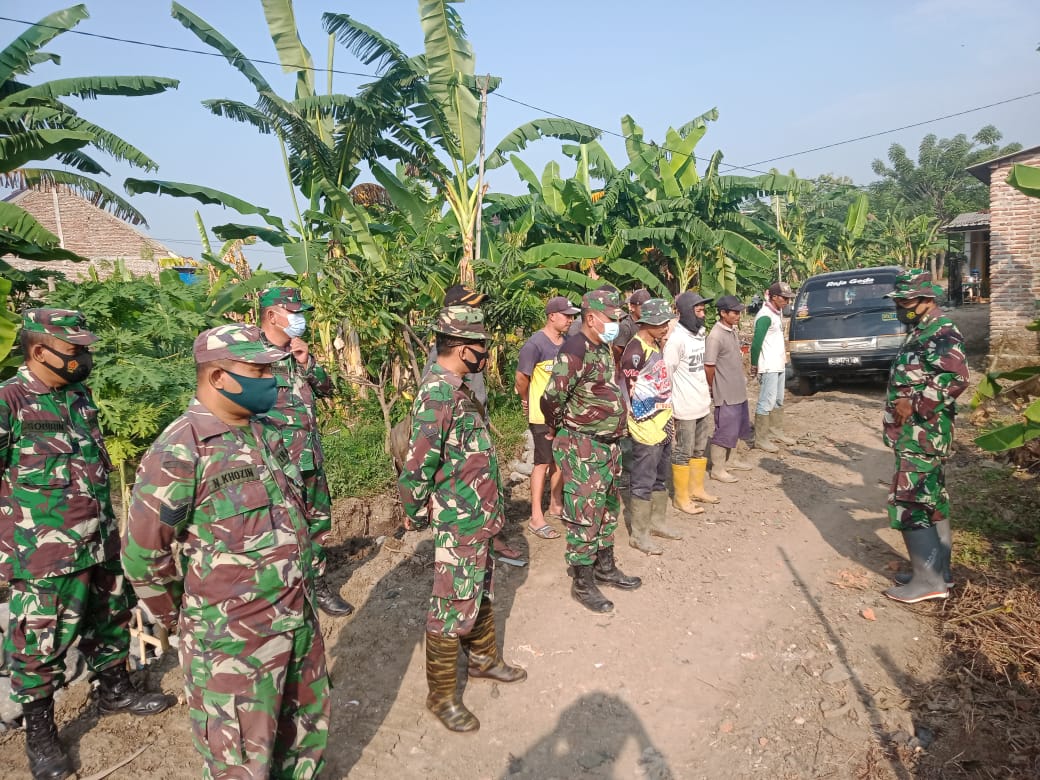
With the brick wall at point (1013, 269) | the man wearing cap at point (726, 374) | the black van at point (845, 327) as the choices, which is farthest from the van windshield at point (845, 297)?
the man wearing cap at point (726, 374)

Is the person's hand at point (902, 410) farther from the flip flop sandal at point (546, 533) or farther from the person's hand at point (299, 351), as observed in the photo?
the person's hand at point (299, 351)

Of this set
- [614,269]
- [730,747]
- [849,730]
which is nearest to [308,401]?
[730,747]

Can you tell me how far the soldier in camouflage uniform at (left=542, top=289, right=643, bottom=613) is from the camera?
13.7ft

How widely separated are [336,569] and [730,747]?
10.6ft

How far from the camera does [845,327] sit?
10.3 meters

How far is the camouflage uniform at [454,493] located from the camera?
3.09m

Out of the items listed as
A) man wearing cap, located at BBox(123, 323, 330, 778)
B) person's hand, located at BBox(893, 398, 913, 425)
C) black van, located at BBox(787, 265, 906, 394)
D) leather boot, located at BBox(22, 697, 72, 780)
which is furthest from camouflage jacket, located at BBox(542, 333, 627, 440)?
black van, located at BBox(787, 265, 906, 394)

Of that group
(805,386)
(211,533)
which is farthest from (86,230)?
(211,533)

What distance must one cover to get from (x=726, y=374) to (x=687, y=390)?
73cm

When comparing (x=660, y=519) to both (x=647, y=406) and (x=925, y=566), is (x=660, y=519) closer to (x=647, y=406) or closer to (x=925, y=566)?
(x=647, y=406)

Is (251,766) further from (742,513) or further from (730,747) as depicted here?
(742,513)

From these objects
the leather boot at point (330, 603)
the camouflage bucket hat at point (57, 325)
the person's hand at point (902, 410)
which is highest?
the camouflage bucket hat at point (57, 325)

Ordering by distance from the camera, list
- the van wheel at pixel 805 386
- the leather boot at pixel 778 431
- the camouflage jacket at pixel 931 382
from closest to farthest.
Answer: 1. the camouflage jacket at pixel 931 382
2. the leather boot at pixel 778 431
3. the van wheel at pixel 805 386

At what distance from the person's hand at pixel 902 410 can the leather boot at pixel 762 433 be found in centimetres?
352
